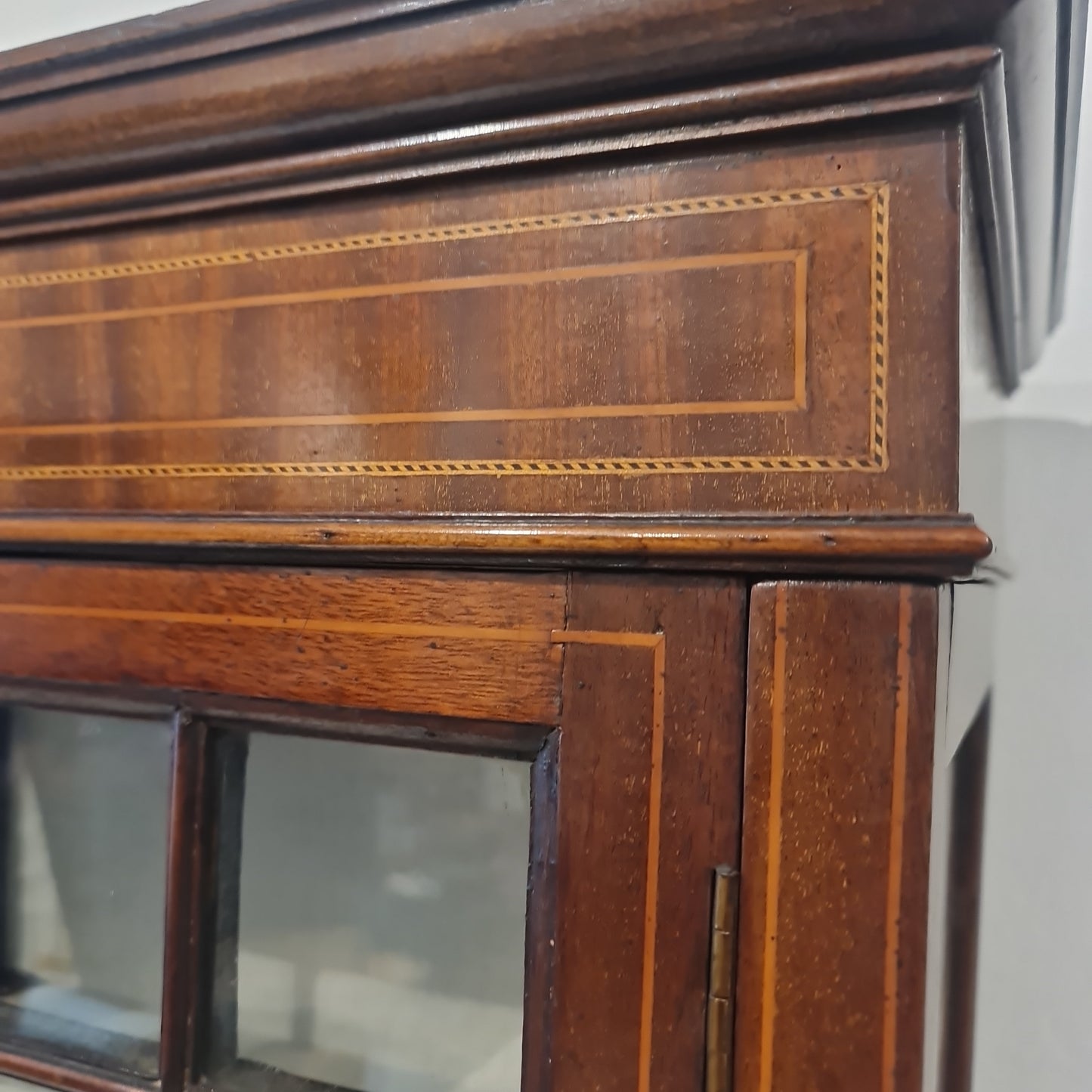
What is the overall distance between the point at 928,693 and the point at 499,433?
0.66ft

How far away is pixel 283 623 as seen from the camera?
440 millimetres

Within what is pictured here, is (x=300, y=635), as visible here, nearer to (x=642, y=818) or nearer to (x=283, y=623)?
(x=283, y=623)

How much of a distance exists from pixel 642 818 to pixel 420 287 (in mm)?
251

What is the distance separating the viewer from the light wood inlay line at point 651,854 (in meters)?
0.38

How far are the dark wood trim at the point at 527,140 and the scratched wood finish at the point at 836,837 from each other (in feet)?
0.60

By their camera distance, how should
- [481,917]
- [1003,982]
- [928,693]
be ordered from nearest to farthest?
[928,693]
[481,917]
[1003,982]

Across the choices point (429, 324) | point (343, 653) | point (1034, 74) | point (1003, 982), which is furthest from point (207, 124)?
point (1003, 982)

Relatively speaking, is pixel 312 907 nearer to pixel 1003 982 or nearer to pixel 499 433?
pixel 499 433

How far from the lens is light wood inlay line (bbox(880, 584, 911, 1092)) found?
349 millimetres

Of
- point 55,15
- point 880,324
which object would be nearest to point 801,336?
point 880,324

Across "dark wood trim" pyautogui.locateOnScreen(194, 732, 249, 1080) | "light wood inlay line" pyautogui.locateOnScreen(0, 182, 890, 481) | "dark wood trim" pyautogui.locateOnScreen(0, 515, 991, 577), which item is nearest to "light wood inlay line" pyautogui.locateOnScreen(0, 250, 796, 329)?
"light wood inlay line" pyautogui.locateOnScreen(0, 182, 890, 481)

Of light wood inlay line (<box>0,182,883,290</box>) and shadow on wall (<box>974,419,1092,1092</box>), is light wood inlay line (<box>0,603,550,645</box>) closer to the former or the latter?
light wood inlay line (<box>0,182,883,290</box>)

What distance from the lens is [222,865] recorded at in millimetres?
530

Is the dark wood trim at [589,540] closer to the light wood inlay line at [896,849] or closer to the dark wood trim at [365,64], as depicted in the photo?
the light wood inlay line at [896,849]
